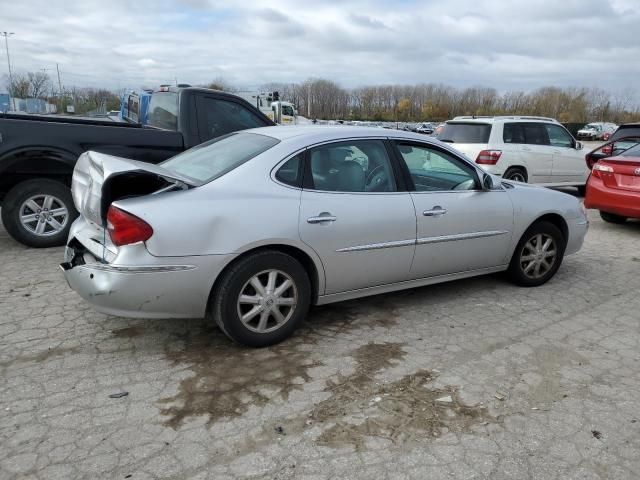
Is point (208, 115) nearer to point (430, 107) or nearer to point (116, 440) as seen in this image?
point (116, 440)

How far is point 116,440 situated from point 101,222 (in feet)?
4.95

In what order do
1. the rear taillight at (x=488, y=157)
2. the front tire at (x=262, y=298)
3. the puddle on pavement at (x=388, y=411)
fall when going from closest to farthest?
the puddle on pavement at (x=388, y=411), the front tire at (x=262, y=298), the rear taillight at (x=488, y=157)

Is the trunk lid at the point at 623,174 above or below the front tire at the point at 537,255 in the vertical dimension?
above

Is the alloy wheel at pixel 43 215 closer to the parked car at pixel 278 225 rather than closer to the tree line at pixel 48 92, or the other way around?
the parked car at pixel 278 225

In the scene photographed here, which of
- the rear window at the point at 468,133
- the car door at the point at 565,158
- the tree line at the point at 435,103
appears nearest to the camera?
the rear window at the point at 468,133

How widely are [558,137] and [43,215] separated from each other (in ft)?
31.1

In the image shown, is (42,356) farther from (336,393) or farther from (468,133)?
(468,133)

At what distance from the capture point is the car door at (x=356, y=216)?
12.6 ft

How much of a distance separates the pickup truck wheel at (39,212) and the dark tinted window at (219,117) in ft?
5.98

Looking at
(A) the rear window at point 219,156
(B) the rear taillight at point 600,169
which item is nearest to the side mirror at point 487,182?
(A) the rear window at point 219,156

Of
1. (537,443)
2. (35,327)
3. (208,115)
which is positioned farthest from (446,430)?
(208,115)

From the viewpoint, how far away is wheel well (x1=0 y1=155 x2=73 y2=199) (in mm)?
5785

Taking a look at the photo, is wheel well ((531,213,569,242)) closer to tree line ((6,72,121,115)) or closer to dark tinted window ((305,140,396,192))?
dark tinted window ((305,140,396,192))

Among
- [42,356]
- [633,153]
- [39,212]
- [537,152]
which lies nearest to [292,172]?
[42,356]
